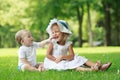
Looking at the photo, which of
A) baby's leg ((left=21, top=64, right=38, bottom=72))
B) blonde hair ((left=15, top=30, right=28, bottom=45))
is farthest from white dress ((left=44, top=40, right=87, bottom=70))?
blonde hair ((left=15, top=30, right=28, bottom=45))

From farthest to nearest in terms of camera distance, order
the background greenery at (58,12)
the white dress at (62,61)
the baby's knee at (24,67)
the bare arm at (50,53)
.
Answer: the background greenery at (58,12) < the bare arm at (50,53) < the baby's knee at (24,67) < the white dress at (62,61)

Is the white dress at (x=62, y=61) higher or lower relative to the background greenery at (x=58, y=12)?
lower

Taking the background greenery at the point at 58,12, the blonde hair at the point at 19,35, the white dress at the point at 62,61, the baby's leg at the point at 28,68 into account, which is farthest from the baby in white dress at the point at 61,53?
the background greenery at the point at 58,12

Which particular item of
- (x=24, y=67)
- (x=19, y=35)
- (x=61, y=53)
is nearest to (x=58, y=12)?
(x=19, y=35)

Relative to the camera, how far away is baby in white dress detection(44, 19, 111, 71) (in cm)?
833

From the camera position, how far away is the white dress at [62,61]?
8289 mm

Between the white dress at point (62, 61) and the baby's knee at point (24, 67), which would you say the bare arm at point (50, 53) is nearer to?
the white dress at point (62, 61)

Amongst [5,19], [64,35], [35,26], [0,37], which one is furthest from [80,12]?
[64,35]

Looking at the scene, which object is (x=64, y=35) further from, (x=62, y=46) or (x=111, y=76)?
(x=111, y=76)

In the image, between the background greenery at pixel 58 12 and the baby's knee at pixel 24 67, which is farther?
the background greenery at pixel 58 12

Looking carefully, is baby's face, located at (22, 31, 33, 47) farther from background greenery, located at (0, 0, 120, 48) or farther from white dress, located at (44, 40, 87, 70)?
background greenery, located at (0, 0, 120, 48)

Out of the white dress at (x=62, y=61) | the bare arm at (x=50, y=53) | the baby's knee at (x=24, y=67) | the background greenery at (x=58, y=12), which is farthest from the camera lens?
the background greenery at (x=58, y=12)

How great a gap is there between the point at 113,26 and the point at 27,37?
43.6m

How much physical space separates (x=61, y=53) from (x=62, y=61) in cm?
37
